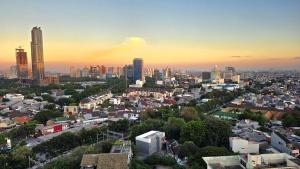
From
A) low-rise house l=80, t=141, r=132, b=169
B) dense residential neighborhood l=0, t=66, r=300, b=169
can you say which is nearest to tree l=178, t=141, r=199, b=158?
dense residential neighborhood l=0, t=66, r=300, b=169

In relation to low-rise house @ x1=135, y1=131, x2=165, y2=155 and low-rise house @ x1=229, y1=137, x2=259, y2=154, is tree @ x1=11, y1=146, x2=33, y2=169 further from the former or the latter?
low-rise house @ x1=229, y1=137, x2=259, y2=154

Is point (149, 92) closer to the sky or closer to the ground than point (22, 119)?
closer to the sky

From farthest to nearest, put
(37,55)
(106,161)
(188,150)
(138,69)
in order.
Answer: (37,55)
(138,69)
(188,150)
(106,161)

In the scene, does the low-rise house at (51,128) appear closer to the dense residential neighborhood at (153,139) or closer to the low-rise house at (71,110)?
the dense residential neighborhood at (153,139)

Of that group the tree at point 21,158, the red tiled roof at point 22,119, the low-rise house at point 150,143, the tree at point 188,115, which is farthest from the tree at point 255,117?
the red tiled roof at point 22,119

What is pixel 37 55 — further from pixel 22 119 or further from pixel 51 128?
pixel 51 128

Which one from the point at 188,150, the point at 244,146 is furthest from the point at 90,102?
the point at 244,146

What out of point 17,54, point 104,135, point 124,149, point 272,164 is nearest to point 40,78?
point 17,54
